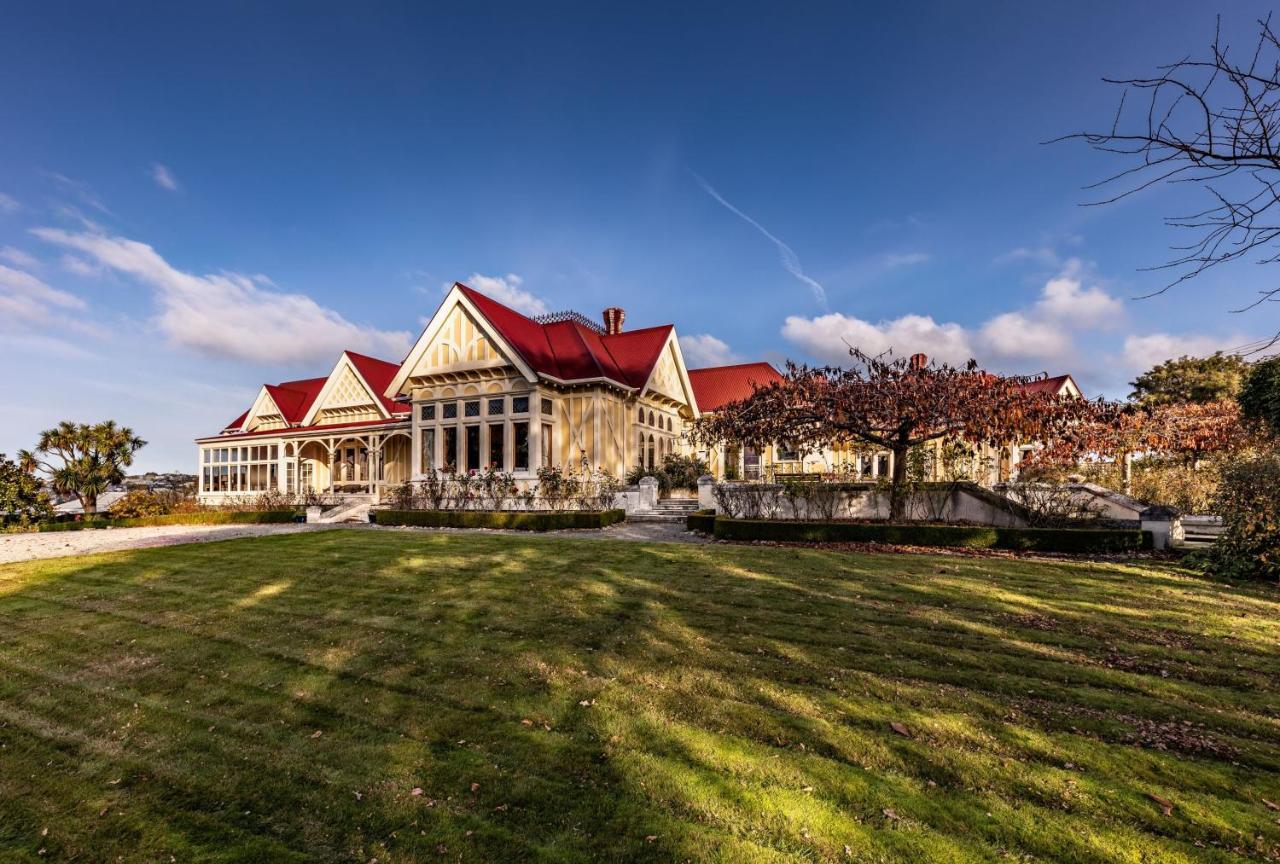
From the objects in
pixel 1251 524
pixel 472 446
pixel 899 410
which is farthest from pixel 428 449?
pixel 1251 524

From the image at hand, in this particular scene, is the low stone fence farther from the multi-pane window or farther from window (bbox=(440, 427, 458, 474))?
the multi-pane window

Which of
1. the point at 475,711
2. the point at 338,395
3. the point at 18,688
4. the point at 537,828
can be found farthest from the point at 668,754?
the point at 338,395

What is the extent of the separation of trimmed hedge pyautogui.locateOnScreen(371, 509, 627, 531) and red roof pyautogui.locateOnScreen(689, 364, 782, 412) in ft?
45.2

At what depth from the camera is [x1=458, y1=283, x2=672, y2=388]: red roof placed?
2369cm

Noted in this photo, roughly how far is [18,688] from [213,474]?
33825mm

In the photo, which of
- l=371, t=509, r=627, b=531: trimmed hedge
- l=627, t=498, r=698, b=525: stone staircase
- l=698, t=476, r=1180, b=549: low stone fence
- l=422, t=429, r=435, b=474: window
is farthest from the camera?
l=422, t=429, r=435, b=474: window

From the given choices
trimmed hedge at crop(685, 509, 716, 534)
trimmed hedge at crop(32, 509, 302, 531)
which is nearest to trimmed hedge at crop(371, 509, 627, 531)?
trimmed hedge at crop(685, 509, 716, 534)

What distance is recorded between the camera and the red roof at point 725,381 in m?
31.7

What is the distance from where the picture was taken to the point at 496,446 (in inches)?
952

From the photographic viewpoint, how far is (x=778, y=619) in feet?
21.1

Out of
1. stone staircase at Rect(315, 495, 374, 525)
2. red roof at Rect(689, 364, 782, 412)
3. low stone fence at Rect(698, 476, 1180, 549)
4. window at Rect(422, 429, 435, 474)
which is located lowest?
stone staircase at Rect(315, 495, 374, 525)

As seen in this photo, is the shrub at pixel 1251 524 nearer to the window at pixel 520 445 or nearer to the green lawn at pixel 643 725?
the green lawn at pixel 643 725

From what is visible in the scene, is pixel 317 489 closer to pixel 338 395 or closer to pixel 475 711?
pixel 338 395

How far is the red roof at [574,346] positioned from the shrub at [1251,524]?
1813 cm
